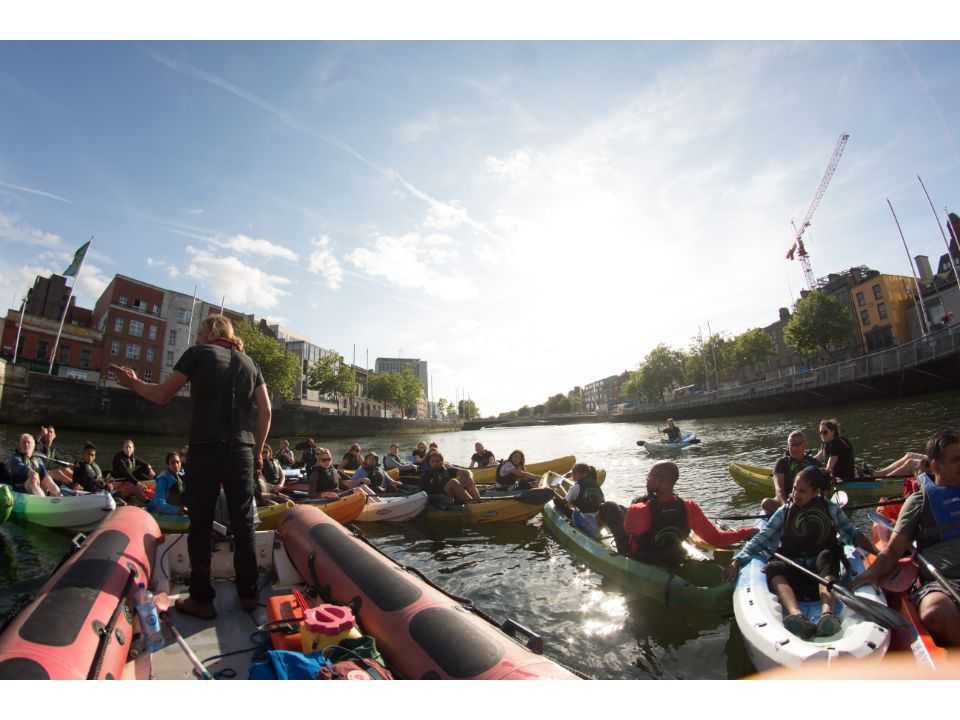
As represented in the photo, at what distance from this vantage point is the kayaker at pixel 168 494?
32.1 feet

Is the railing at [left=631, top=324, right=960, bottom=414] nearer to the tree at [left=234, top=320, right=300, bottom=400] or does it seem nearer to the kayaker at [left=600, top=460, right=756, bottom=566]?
the kayaker at [left=600, top=460, right=756, bottom=566]

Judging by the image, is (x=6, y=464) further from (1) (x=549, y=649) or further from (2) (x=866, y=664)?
(2) (x=866, y=664)

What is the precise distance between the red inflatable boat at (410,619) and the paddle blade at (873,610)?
2907mm

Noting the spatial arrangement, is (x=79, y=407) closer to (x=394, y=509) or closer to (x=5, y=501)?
(x=5, y=501)

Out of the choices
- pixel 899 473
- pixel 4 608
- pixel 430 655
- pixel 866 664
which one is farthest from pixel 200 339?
pixel 899 473

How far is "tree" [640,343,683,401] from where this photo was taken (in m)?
92.1

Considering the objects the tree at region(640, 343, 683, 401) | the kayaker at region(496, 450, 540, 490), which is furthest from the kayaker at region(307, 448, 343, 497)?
the tree at region(640, 343, 683, 401)

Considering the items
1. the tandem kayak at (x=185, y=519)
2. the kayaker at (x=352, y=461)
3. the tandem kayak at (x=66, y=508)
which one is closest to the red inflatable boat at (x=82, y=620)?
the tandem kayak at (x=185, y=519)

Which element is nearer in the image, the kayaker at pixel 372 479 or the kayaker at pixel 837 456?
the kayaker at pixel 837 456

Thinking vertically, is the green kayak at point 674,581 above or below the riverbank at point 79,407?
below

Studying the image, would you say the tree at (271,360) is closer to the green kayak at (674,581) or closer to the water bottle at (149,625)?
the green kayak at (674,581)

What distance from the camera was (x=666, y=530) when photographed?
605 cm

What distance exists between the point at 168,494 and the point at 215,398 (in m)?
8.06

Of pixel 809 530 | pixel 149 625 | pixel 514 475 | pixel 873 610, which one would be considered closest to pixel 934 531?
pixel 873 610
